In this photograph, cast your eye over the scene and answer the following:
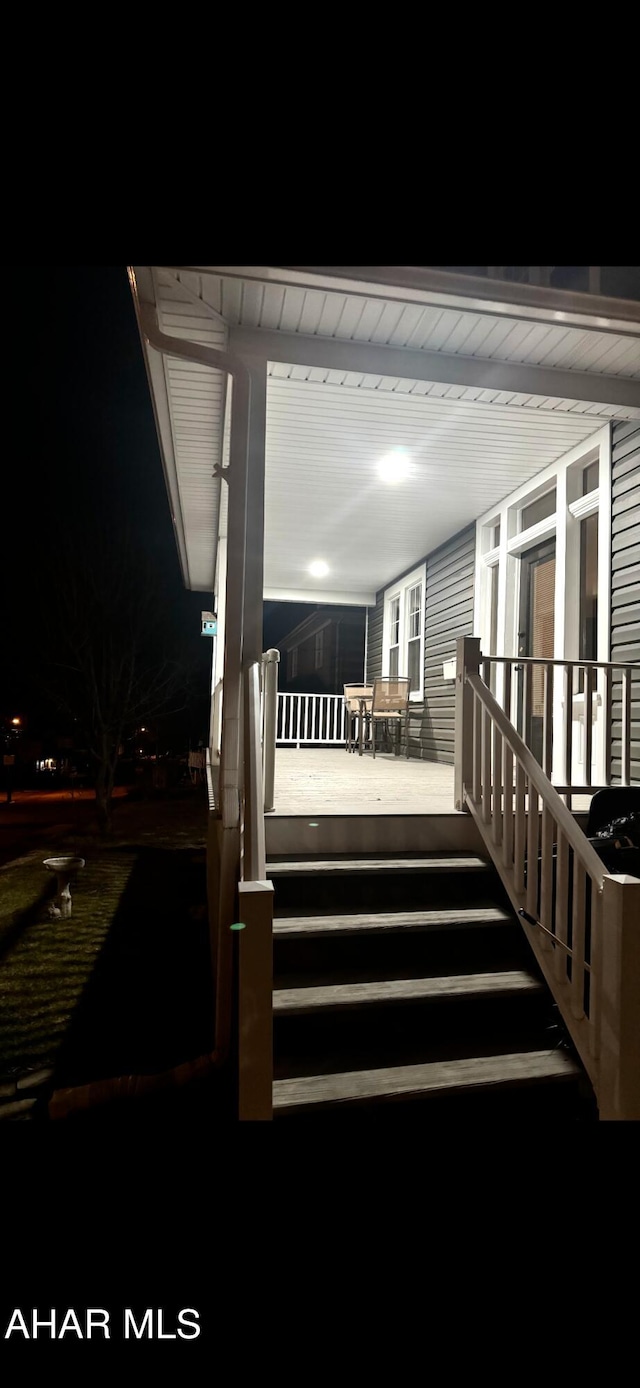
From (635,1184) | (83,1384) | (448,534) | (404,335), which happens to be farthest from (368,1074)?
(448,534)

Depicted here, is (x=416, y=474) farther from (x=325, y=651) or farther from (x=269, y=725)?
(x=325, y=651)

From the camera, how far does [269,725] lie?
11.8 ft

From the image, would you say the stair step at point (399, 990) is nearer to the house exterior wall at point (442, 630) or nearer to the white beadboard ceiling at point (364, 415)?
the white beadboard ceiling at point (364, 415)

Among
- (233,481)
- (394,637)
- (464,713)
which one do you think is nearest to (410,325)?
(233,481)

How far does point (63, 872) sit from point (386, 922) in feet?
17.3

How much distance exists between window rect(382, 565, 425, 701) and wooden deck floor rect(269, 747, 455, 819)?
216 centimetres

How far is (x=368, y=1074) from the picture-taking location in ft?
7.55

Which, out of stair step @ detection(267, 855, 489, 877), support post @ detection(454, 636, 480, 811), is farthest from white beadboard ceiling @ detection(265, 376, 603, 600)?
stair step @ detection(267, 855, 489, 877)

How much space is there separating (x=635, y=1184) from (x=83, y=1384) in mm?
1612

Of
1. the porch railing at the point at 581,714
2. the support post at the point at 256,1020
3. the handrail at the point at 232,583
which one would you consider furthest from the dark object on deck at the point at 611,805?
the support post at the point at 256,1020
